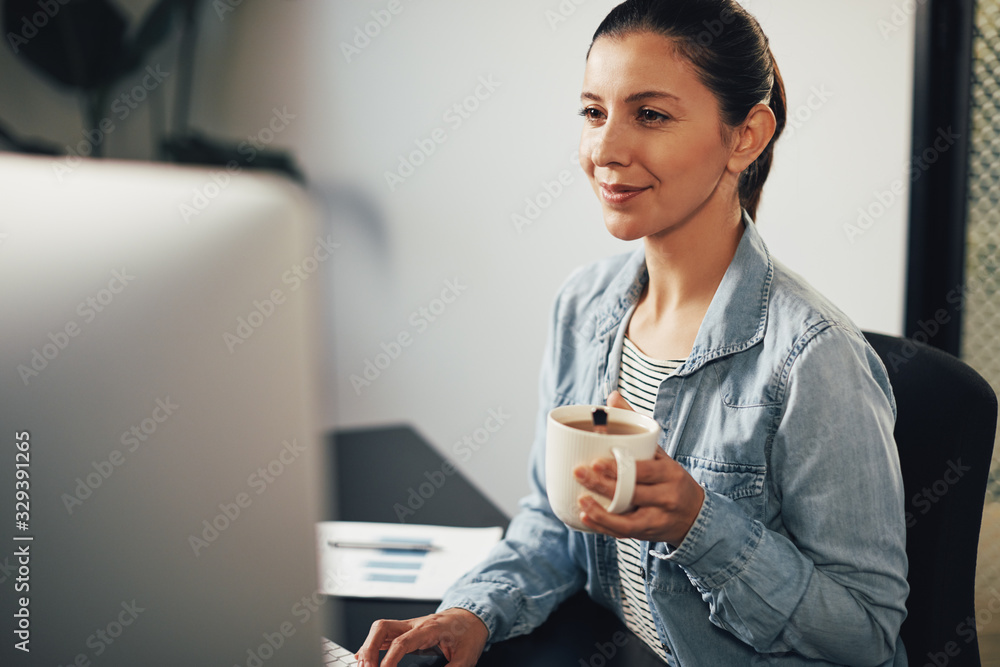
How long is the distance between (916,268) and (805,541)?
3.81 ft

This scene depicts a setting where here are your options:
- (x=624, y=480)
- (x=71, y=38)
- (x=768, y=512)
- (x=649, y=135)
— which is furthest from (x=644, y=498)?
(x=71, y=38)

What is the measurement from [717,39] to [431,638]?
0.80 m

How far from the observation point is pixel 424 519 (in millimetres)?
1254

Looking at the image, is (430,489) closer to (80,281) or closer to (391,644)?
(391,644)

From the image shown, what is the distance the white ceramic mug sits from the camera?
0.67m

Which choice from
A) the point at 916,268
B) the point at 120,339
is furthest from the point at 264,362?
the point at 916,268

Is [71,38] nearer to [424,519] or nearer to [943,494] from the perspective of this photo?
[424,519]

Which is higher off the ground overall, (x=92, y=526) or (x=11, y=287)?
(x=11, y=287)

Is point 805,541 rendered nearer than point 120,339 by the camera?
No

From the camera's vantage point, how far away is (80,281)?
0.32 meters

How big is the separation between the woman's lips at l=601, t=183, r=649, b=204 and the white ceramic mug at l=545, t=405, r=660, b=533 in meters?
0.31

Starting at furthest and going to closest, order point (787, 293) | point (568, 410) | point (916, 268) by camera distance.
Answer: point (916, 268) < point (787, 293) < point (568, 410)

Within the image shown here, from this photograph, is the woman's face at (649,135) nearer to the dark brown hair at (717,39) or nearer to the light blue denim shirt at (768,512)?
the dark brown hair at (717,39)

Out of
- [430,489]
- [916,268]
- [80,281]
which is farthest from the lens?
[916,268]
